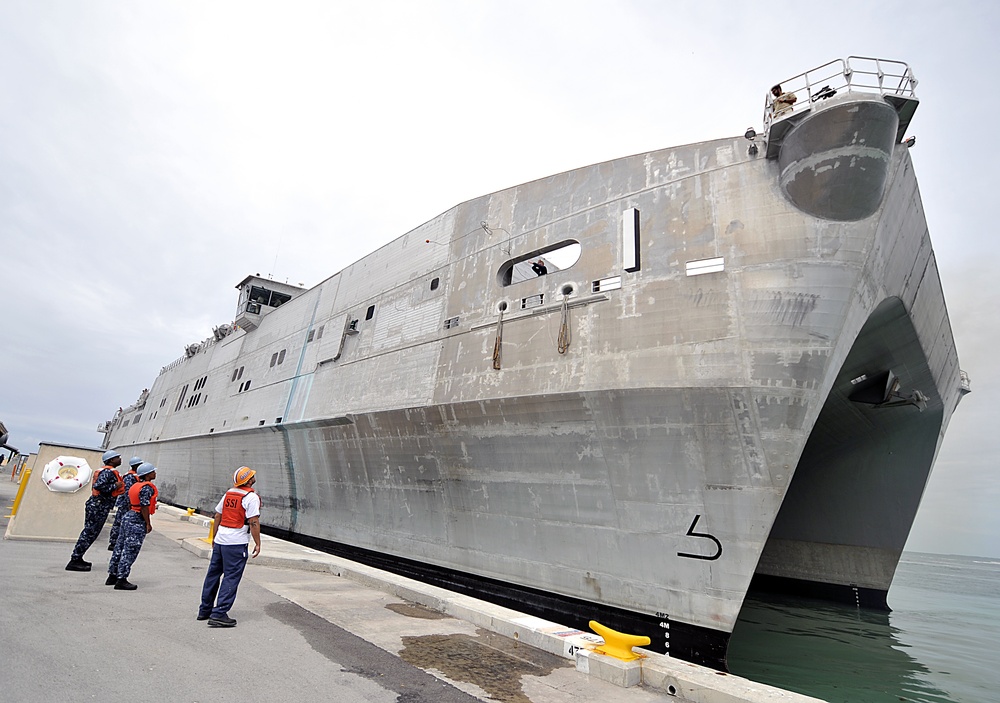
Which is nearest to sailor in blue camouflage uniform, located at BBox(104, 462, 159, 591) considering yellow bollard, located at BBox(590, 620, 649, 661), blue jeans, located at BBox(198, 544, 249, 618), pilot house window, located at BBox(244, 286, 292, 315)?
blue jeans, located at BBox(198, 544, 249, 618)

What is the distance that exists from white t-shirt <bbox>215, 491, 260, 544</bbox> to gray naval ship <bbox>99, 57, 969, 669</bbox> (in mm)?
4247

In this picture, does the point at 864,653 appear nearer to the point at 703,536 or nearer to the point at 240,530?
the point at 703,536

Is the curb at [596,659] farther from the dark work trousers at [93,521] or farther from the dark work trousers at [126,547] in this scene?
the dark work trousers at [93,521]

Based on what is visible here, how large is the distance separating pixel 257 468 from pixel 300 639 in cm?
1290

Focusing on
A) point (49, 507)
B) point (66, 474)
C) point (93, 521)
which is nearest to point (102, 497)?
point (93, 521)

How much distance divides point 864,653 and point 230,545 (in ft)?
34.2

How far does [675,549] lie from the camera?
6523 millimetres

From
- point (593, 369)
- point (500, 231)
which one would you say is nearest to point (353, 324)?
point (500, 231)

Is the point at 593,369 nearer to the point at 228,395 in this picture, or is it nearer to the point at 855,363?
the point at 855,363

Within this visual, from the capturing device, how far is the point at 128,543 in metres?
5.24

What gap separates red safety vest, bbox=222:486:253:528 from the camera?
14.8 ft

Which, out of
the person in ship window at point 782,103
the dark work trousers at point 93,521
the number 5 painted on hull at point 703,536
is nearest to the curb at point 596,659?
the number 5 painted on hull at point 703,536

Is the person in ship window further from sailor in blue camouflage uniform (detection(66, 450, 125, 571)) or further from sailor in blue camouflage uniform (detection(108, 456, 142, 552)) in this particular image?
sailor in blue camouflage uniform (detection(66, 450, 125, 571))

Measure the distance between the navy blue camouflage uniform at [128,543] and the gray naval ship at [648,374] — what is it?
4.68 meters
